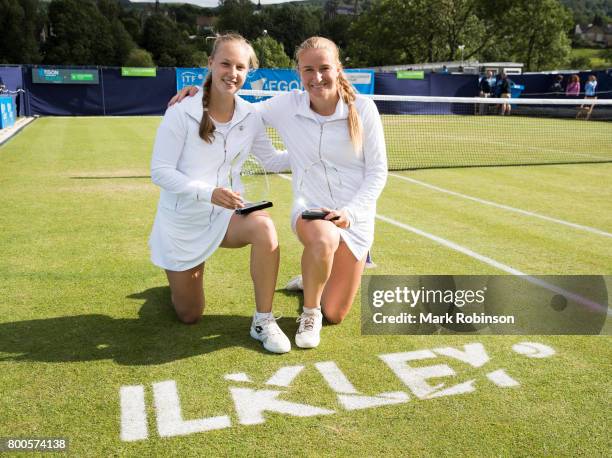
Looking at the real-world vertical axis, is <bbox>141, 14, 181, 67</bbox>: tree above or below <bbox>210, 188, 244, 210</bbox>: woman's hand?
above

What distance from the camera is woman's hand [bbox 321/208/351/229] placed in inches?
147

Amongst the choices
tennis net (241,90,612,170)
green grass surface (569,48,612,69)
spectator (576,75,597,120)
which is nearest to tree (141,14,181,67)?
green grass surface (569,48,612,69)

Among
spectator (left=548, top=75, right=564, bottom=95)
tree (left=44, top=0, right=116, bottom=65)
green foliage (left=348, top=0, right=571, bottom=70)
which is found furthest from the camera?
tree (left=44, top=0, right=116, bottom=65)

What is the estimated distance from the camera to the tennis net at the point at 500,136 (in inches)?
504

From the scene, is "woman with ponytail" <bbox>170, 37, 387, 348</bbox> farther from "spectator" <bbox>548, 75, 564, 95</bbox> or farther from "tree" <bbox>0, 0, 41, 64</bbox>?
"tree" <bbox>0, 0, 41, 64</bbox>

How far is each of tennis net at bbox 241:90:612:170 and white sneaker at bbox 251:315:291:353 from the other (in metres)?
6.92

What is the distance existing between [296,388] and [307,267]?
0.82m

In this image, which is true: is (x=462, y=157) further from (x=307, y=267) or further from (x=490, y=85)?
(x=490, y=85)

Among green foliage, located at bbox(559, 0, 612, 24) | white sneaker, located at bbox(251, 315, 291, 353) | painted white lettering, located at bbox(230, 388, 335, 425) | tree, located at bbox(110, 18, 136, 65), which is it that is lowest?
painted white lettering, located at bbox(230, 388, 335, 425)

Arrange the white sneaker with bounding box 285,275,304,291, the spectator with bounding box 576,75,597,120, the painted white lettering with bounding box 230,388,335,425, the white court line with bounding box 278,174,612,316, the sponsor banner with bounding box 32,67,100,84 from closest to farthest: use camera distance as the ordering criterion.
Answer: the painted white lettering with bounding box 230,388,335,425, the white court line with bounding box 278,174,612,316, the white sneaker with bounding box 285,275,304,291, the spectator with bounding box 576,75,597,120, the sponsor banner with bounding box 32,67,100,84

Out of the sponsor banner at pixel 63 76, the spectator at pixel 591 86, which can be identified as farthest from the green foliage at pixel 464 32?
the sponsor banner at pixel 63 76

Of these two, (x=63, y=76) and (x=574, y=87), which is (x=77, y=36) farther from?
(x=574, y=87)

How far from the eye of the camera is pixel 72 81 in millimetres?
29641

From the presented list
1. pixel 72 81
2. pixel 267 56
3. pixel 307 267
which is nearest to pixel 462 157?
pixel 307 267
